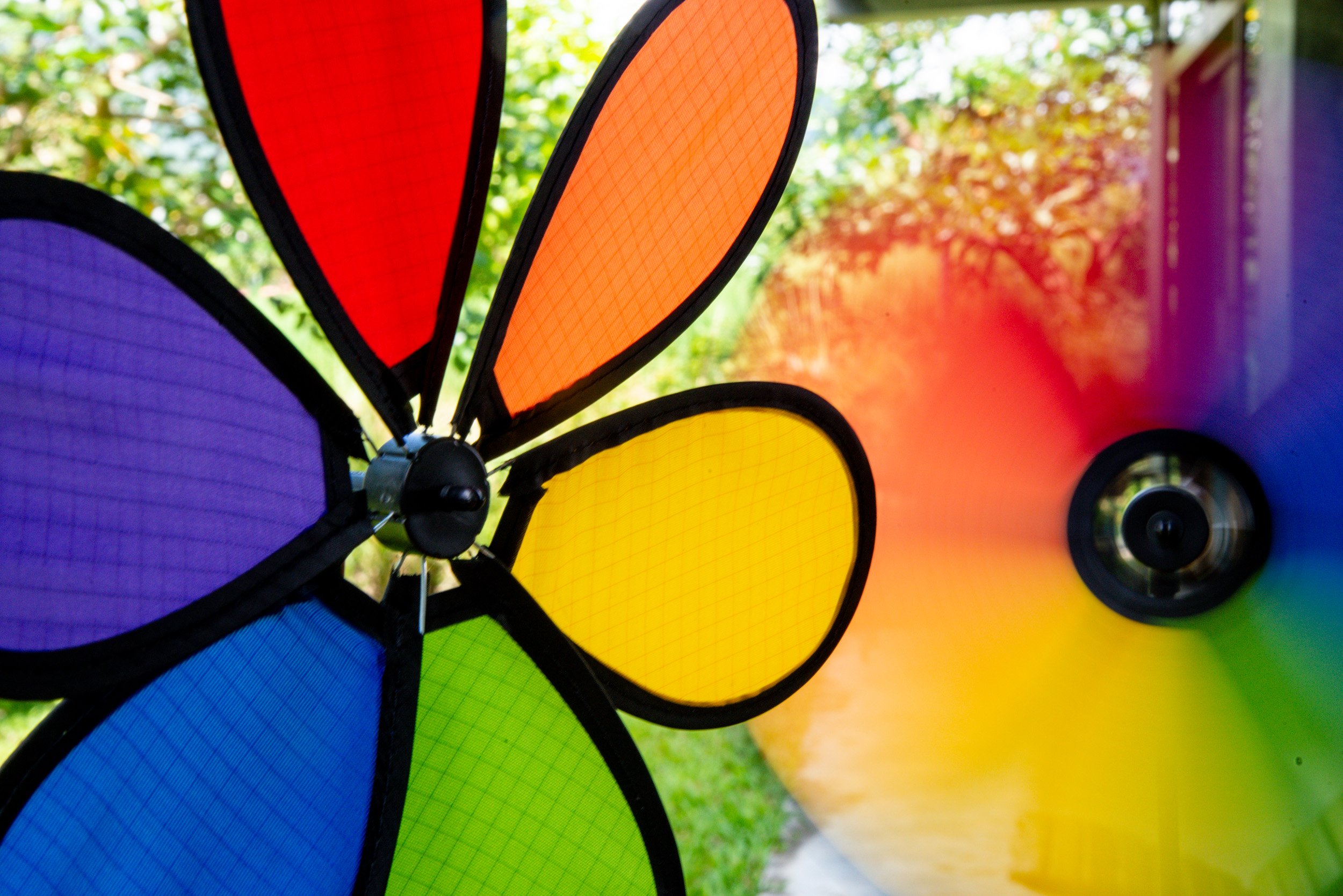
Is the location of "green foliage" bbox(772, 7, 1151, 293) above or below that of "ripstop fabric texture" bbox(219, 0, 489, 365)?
above

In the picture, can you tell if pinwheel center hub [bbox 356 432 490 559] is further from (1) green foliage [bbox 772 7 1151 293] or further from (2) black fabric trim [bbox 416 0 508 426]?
(1) green foliage [bbox 772 7 1151 293]

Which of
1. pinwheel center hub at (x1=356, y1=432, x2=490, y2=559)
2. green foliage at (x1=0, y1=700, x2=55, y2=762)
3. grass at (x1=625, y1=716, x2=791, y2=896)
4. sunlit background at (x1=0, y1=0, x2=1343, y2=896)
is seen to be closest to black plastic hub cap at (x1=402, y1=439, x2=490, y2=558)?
pinwheel center hub at (x1=356, y1=432, x2=490, y2=559)

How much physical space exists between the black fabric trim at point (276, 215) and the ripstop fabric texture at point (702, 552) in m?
0.14

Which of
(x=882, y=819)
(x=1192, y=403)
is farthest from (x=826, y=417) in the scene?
(x=882, y=819)

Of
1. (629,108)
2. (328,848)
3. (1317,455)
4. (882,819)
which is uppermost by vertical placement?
(1317,455)

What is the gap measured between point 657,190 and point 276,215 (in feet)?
0.90

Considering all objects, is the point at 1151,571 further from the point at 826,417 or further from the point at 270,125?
the point at 270,125

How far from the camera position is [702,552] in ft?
2.55

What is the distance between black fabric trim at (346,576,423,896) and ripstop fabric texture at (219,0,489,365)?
0.51ft

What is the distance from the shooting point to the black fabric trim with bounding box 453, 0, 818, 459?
68 cm

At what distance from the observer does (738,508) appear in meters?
0.78

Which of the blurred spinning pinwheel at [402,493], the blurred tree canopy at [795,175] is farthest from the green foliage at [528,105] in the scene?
the blurred spinning pinwheel at [402,493]

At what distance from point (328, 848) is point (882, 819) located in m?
0.76

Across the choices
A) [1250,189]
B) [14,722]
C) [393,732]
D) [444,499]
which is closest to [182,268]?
[444,499]
